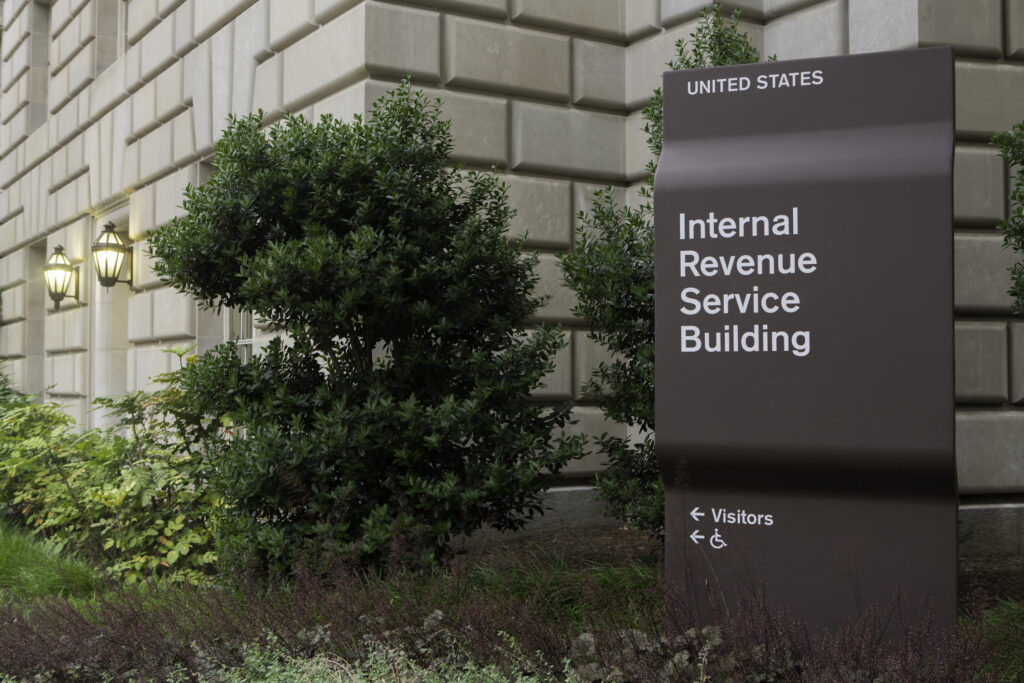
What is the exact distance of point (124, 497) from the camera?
7289 mm

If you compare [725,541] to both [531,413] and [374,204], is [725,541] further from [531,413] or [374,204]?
[374,204]

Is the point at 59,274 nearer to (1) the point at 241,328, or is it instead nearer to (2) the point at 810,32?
(1) the point at 241,328

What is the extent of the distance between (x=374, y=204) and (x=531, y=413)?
1.60m

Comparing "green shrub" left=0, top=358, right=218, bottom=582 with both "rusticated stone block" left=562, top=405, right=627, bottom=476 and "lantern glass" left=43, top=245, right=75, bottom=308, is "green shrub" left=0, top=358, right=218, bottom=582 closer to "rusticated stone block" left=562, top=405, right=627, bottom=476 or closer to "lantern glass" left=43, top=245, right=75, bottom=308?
"rusticated stone block" left=562, top=405, right=627, bottom=476

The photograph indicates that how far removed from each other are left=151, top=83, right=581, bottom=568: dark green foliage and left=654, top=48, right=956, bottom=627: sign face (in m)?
2.38

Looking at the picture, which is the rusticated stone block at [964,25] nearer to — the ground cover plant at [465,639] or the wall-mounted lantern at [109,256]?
the ground cover plant at [465,639]

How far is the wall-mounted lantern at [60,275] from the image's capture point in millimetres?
13875

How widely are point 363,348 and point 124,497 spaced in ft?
7.65

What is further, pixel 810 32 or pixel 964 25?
pixel 810 32

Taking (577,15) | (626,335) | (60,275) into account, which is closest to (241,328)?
(577,15)

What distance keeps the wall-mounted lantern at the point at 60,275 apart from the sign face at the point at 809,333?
12160 mm

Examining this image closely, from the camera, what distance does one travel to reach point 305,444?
18.7 feet

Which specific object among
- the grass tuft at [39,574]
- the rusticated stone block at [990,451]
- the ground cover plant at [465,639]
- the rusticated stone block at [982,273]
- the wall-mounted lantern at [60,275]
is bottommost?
the grass tuft at [39,574]

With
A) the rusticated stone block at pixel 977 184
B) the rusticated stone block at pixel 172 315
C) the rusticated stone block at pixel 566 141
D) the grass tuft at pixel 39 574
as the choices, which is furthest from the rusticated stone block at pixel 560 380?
the rusticated stone block at pixel 172 315
